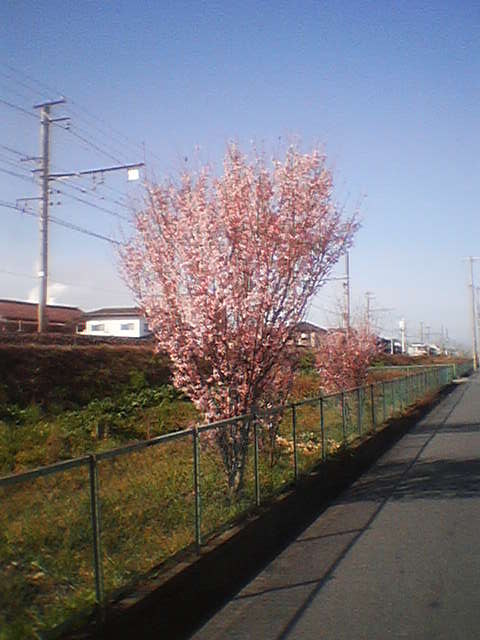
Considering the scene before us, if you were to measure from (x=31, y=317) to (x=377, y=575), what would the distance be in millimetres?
42135

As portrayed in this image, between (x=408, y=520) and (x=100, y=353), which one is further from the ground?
(x=100, y=353)

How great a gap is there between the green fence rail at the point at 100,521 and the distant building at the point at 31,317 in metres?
29.6

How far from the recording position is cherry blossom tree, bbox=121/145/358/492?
1105 cm

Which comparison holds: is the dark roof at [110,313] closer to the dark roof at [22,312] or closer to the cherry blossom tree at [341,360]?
the dark roof at [22,312]

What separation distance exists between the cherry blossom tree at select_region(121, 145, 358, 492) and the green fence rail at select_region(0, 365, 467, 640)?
0.99m

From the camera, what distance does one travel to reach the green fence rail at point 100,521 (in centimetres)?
510

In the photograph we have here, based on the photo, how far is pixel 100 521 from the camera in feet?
20.3

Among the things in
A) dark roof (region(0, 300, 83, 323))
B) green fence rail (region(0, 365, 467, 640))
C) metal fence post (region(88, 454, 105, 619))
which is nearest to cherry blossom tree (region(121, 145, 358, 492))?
green fence rail (region(0, 365, 467, 640))

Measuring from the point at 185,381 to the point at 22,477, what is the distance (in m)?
6.41

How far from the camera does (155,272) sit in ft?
37.9

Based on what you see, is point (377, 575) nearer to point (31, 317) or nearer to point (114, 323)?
point (31, 317)

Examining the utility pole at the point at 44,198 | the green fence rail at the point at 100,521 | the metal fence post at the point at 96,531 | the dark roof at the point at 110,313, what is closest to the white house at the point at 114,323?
the dark roof at the point at 110,313

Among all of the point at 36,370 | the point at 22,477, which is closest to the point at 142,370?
the point at 36,370

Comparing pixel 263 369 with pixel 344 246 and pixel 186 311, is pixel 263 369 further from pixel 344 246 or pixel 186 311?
pixel 344 246
